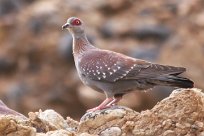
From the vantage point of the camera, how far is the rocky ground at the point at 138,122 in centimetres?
1047

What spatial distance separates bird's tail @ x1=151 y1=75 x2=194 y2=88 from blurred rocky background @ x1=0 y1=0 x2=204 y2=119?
60.5 ft

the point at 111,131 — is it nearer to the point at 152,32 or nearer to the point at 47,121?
the point at 47,121

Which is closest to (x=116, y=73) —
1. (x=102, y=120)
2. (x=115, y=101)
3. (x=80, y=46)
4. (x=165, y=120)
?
(x=115, y=101)

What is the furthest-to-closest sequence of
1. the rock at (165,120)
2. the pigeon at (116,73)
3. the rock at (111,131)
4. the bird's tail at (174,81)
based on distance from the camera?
the pigeon at (116,73), the bird's tail at (174,81), the rock at (111,131), the rock at (165,120)

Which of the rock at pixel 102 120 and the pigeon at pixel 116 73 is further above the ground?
the pigeon at pixel 116 73

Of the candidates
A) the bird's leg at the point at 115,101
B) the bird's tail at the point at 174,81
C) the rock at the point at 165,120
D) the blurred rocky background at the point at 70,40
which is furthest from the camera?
the blurred rocky background at the point at 70,40

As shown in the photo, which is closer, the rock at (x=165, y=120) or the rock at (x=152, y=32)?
the rock at (x=165, y=120)

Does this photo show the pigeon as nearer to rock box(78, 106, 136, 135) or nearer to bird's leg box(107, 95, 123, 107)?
bird's leg box(107, 95, 123, 107)

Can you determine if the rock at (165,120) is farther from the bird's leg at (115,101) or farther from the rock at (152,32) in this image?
the rock at (152,32)

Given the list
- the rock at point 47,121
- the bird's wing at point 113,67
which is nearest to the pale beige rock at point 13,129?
the rock at point 47,121

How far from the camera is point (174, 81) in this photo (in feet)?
40.1

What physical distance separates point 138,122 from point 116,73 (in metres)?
2.09

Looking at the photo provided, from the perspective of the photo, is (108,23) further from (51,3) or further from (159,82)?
(159,82)

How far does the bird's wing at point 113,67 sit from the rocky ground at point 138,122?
53.0 inches
